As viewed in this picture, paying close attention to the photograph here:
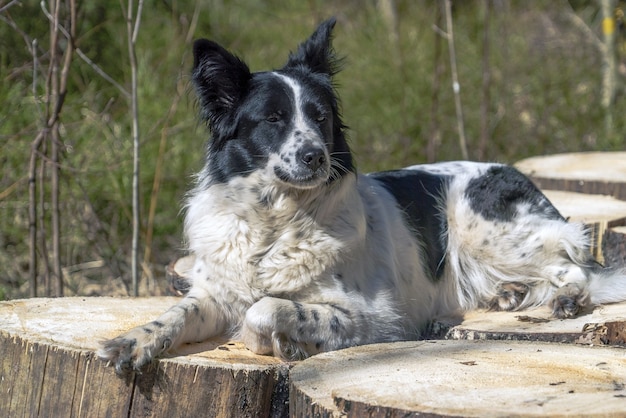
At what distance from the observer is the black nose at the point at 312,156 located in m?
3.33

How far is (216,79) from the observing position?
3588mm

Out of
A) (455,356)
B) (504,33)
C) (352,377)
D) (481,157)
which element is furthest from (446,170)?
(504,33)

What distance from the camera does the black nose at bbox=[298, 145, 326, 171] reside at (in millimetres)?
3332

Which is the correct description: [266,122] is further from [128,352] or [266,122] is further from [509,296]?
[509,296]

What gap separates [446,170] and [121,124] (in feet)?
12.5

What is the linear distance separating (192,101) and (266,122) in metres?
3.00

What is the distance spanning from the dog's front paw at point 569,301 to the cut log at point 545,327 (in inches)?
1.7

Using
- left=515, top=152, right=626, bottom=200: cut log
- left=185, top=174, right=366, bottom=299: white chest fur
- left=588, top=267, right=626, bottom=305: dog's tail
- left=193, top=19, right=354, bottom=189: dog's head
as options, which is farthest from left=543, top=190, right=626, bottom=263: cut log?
left=193, top=19, right=354, bottom=189: dog's head

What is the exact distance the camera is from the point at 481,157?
711cm

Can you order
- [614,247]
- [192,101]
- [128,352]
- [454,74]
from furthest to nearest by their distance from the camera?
[192,101], [454,74], [614,247], [128,352]

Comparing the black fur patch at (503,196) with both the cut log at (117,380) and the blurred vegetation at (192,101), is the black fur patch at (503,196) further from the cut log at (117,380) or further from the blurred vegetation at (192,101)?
the blurred vegetation at (192,101)

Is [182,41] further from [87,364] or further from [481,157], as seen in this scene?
[87,364]

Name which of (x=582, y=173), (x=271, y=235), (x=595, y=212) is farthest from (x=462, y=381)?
(x=582, y=173)

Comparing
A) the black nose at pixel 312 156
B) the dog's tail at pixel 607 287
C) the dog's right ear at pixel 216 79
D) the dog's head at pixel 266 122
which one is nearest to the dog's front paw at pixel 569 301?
the dog's tail at pixel 607 287
